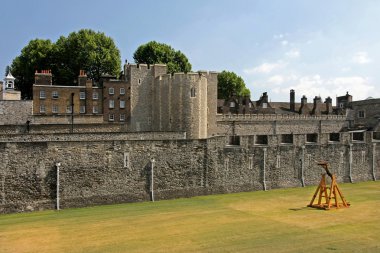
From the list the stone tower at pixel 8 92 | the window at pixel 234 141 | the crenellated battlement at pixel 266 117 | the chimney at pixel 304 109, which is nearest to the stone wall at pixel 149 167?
the window at pixel 234 141

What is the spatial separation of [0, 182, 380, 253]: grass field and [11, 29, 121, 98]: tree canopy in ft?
124

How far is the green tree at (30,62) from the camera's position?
5466 cm

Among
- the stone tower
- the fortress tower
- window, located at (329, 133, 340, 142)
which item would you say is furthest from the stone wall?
the stone tower

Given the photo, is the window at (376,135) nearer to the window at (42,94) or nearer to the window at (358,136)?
the window at (358,136)

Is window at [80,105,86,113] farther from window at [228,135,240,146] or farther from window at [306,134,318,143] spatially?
window at [306,134,318,143]

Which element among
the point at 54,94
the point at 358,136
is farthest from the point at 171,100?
the point at 358,136

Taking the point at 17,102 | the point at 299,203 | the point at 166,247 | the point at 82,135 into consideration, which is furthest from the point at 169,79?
the point at 166,247

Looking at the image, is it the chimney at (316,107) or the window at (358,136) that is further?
the chimney at (316,107)

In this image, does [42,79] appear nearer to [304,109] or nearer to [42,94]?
[42,94]

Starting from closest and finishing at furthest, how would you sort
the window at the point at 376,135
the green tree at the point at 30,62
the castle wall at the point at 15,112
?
the window at the point at 376,135, the castle wall at the point at 15,112, the green tree at the point at 30,62

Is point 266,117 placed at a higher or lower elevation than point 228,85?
lower

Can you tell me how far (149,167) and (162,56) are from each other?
38.3 metres

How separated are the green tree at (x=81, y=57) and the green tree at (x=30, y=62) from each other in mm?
1321

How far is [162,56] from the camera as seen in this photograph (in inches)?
2341
